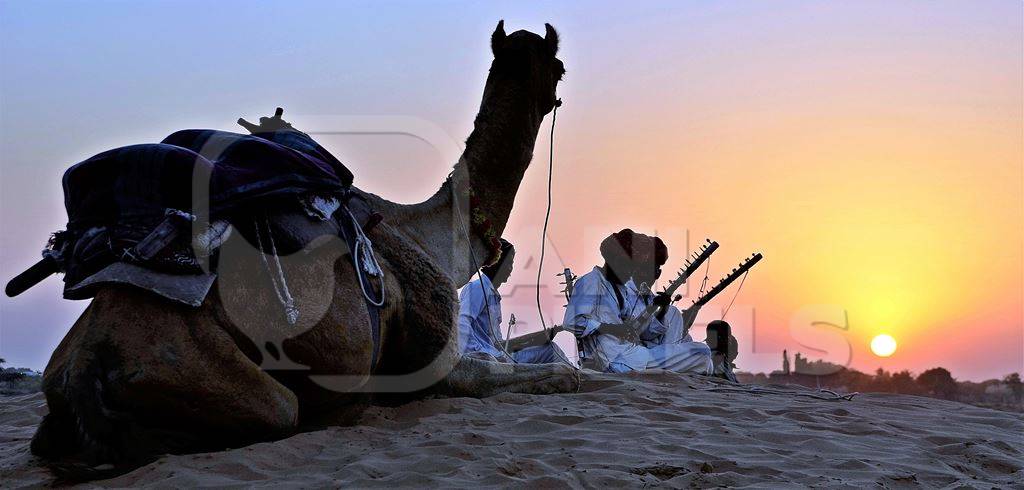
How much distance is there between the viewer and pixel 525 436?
4332 mm

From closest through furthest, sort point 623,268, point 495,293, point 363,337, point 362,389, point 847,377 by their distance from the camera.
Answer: point 363,337
point 362,389
point 495,293
point 623,268
point 847,377

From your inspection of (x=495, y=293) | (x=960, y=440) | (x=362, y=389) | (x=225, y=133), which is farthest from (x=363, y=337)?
(x=495, y=293)

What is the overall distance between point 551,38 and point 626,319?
467cm

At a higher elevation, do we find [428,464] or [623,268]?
[623,268]

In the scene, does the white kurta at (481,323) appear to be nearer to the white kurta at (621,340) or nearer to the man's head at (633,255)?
the white kurta at (621,340)

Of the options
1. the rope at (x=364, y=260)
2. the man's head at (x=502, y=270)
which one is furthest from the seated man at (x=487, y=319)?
the rope at (x=364, y=260)

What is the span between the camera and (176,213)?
3.77 metres

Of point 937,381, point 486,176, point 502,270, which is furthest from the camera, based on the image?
point 937,381

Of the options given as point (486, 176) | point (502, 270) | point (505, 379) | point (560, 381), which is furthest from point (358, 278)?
point (502, 270)

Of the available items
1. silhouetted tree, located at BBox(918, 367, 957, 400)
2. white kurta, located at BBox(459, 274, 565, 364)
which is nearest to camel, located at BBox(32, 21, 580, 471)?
white kurta, located at BBox(459, 274, 565, 364)

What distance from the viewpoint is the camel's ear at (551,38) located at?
607cm

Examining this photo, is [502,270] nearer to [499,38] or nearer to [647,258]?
[647,258]

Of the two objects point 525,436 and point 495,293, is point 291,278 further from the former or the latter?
point 495,293

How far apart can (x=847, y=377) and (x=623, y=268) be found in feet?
58.5
